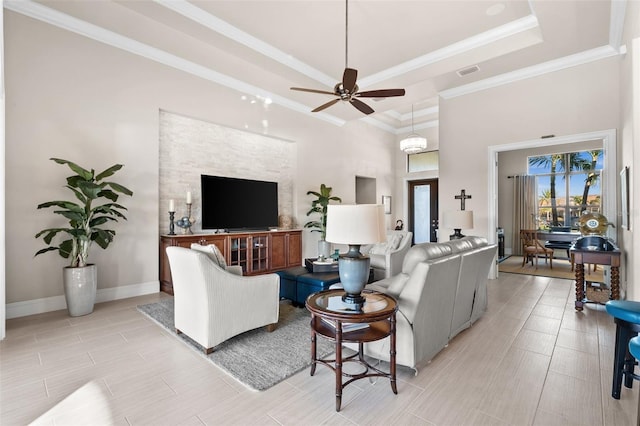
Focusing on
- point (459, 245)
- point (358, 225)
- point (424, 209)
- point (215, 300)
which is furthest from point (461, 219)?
point (424, 209)

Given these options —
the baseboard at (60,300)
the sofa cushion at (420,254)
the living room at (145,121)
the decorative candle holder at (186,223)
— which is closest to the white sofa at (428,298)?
the sofa cushion at (420,254)

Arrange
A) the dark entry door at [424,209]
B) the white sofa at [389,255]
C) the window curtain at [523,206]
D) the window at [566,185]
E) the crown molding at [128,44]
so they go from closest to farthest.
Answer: the crown molding at [128,44], the white sofa at [389,255], the window at [566,185], the window curtain at [523,206], the dark entry door at [424,209]

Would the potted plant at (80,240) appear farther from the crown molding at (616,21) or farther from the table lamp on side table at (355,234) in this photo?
the crown molding at (616,21)

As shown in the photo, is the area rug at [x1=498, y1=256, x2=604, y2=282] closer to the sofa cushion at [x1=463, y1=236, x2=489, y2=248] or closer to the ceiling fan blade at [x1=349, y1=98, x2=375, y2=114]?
the sofa cushion at [x1=463, y1=236, x2=489, y2=248]

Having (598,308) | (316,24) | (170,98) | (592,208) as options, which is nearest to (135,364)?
(170,98)

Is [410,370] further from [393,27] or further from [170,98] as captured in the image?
[170,98]

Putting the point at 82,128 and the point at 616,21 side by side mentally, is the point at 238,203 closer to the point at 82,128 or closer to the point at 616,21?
the point at 82,128

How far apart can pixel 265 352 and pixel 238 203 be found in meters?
3.30

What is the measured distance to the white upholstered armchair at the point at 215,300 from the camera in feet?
8.36

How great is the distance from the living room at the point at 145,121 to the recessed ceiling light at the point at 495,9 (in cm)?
41

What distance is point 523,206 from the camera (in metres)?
8.68

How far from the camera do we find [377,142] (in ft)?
29.3

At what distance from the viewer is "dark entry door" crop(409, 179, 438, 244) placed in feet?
30.0

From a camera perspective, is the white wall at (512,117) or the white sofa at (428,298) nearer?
the white sofa at (428,298)
